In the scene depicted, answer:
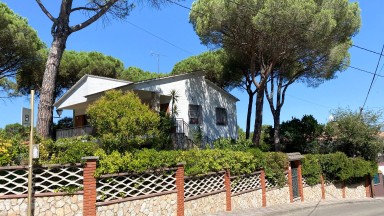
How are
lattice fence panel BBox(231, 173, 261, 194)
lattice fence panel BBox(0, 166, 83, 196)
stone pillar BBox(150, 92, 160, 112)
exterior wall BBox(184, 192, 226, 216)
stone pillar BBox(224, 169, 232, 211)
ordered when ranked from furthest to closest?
stone pillar BBox(150, 92, 160, 112) → lattice fence panel BBox(231, 173, 261, 194) → stone pillar BBox(224, 169, 232, 211) → exterior wall BBox(184, 192, 226, 216) → lattice fence panel BBox(0, 166, 83, 196)

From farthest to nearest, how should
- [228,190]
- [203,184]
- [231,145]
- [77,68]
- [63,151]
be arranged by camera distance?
[77,68] < [231,145] < [228,190] < [203,184] < [63,151]

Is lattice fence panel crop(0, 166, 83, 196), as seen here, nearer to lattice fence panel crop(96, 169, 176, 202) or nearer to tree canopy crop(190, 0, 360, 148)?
lattice fence panel crop(96, 169, 176, 202)

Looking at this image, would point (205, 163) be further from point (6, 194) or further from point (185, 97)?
point (185, 97)

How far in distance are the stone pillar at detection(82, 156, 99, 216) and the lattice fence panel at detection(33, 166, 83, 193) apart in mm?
144

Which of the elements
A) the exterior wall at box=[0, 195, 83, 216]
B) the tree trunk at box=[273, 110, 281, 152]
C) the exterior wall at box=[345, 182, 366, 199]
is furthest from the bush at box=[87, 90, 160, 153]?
the exterior wall at box=[345, 182, 366, 199]

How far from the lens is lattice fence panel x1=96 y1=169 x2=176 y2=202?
984cm

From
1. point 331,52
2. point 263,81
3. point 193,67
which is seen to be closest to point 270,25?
point 263,81

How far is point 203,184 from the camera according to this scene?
12.9 metres

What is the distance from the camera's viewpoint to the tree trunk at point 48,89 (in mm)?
12695

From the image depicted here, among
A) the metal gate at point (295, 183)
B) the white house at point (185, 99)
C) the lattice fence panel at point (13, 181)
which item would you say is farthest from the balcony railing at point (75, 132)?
the lattice fence panel at point (13, 181)

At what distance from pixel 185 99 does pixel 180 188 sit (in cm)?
1164

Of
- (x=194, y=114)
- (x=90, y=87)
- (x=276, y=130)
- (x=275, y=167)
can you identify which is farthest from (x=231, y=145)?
(x=90, y=87)

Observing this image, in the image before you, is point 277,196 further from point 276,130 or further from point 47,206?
point 47,206

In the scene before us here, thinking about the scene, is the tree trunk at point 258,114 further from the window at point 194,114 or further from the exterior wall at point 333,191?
the exterior wall at point 333,191
